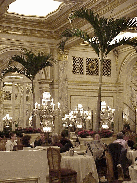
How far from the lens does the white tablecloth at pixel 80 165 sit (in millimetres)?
7508

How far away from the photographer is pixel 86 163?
7.59 m

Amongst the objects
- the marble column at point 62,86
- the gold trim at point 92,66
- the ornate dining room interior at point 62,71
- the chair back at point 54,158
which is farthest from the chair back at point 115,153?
the gold trim at point 92,66

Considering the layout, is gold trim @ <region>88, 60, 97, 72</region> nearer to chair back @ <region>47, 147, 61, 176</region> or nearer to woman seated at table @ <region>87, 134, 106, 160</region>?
woman seated at table @ <region>87, 134, 106, 160</region>

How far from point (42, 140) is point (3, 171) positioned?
7154 mm

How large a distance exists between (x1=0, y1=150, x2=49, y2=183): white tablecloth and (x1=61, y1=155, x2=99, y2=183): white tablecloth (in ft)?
14.4

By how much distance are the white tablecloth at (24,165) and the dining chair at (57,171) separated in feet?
12.1

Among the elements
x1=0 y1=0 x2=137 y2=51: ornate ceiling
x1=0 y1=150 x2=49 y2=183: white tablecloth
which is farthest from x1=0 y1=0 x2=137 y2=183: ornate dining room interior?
x1=0 y1=150 x2=49 y2=183: white tablecloth

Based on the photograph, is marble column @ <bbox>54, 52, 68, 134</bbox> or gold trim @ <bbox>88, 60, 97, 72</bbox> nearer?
marble column @ <bbox>54, 52, 68, 134</bbox>

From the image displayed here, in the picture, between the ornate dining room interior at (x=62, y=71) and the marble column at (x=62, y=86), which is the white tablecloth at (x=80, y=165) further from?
the marble column at (x=62, y=86)

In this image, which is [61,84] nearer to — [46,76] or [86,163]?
[46,76]

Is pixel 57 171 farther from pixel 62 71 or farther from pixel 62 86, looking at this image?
pixel 62 71

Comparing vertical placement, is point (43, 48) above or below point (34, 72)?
above

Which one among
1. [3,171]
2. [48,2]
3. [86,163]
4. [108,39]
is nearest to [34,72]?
[48,2]

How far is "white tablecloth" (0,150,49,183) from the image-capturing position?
3.04 metres
